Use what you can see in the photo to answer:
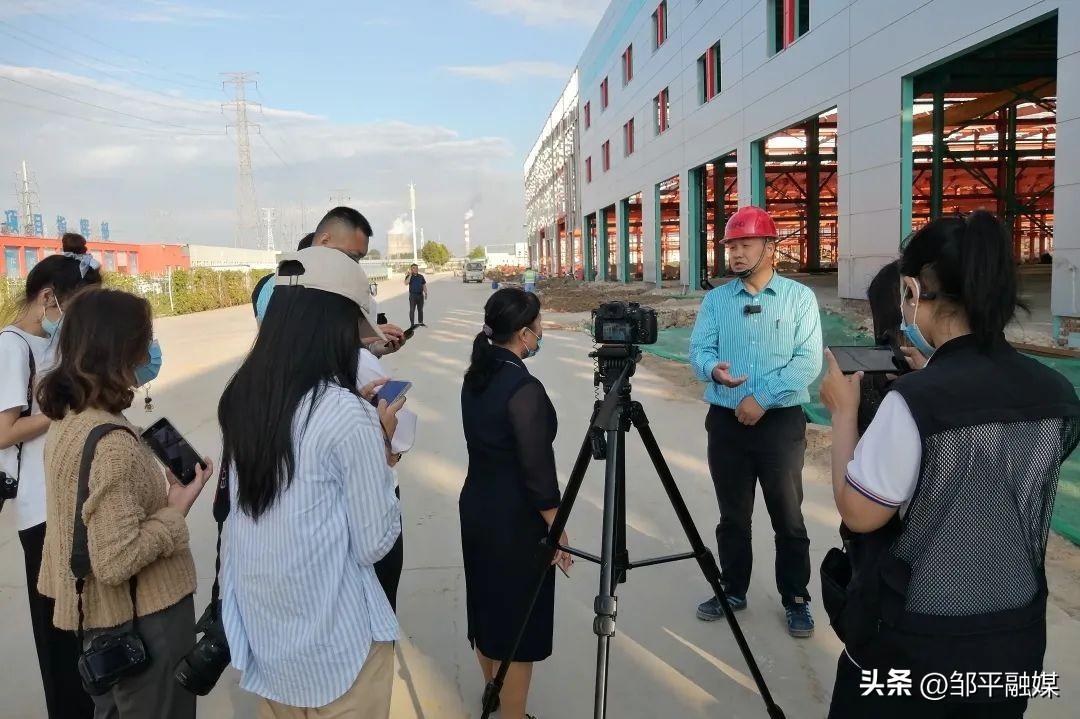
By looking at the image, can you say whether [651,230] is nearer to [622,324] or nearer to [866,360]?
[622,324]

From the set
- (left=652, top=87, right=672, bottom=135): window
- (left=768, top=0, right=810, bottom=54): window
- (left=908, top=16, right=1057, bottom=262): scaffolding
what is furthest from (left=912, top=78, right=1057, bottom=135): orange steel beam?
(left=652, top=87, right=672, bottom=135): window

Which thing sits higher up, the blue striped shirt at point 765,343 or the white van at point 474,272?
the white van at point 474,272

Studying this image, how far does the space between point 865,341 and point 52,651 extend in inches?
378

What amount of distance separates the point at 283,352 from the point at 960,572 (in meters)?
1.68

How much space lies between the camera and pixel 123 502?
200cm

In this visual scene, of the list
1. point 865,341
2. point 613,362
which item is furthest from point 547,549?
point 865,341

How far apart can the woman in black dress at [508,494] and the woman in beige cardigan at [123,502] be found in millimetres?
1020

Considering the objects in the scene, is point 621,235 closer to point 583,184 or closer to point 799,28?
point 583,184

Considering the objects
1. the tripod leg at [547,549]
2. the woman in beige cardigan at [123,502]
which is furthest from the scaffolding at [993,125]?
the woman in beige cardigan at [123,502]

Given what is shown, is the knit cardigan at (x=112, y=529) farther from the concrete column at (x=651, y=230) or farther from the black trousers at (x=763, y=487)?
the concrete column at (x=651, y=230)

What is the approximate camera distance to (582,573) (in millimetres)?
4488

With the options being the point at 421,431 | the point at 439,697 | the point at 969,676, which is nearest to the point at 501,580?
the point at 439,697

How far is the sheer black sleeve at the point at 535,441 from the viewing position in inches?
105

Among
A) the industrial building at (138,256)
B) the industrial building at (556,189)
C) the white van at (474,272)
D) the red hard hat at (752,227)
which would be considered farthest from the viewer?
the white van at (474,272)
